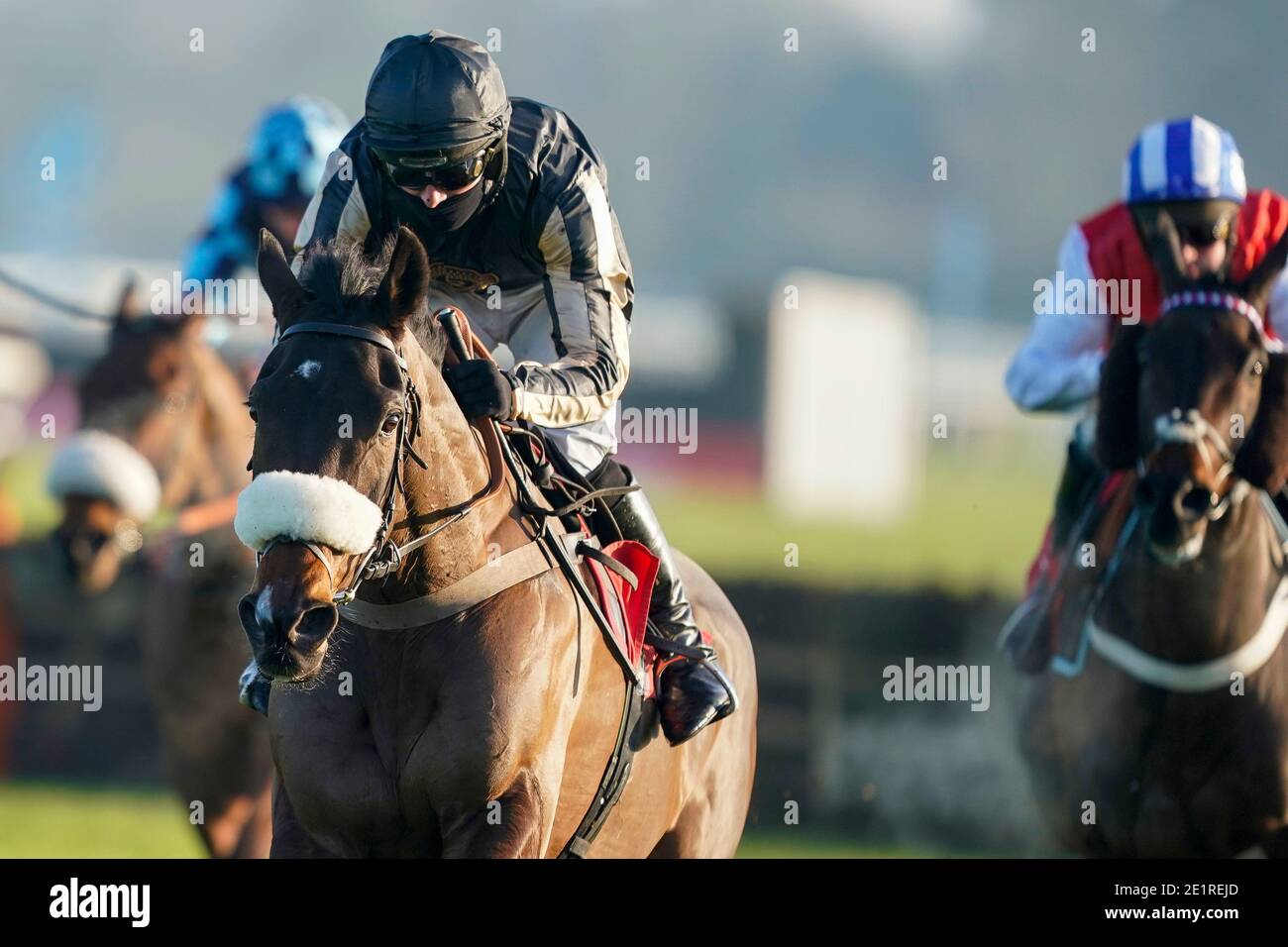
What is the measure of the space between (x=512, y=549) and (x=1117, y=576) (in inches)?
103

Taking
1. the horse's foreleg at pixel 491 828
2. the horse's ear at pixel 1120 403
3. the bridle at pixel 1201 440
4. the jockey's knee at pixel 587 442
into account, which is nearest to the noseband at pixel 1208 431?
the bridle at pixel 1201 440

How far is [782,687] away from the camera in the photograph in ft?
40.0

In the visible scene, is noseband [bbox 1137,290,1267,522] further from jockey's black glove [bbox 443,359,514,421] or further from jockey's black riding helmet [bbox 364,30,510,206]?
jockey's black glove [bbox 443,359,514,421]

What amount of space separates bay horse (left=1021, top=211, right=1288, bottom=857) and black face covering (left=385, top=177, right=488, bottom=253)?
2.28 meters

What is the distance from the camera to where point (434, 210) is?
183 inches

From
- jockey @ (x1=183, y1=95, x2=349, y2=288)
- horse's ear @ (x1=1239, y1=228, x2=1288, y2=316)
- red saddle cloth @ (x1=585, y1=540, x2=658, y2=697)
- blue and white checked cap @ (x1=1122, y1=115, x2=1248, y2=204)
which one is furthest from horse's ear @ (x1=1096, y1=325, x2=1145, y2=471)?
jockey @ (x1=183, y1=95, x2=349, y2=288)

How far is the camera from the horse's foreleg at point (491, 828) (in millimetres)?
4090

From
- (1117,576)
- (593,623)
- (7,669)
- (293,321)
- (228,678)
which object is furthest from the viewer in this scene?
(7,669)

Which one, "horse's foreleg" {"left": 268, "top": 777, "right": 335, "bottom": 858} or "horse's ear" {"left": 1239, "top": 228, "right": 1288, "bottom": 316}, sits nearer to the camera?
"horse's foreleg" {"left": 268, "top": 777, "right": 335, "bottom": 858}

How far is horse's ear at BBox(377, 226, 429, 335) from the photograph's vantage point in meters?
3.94
